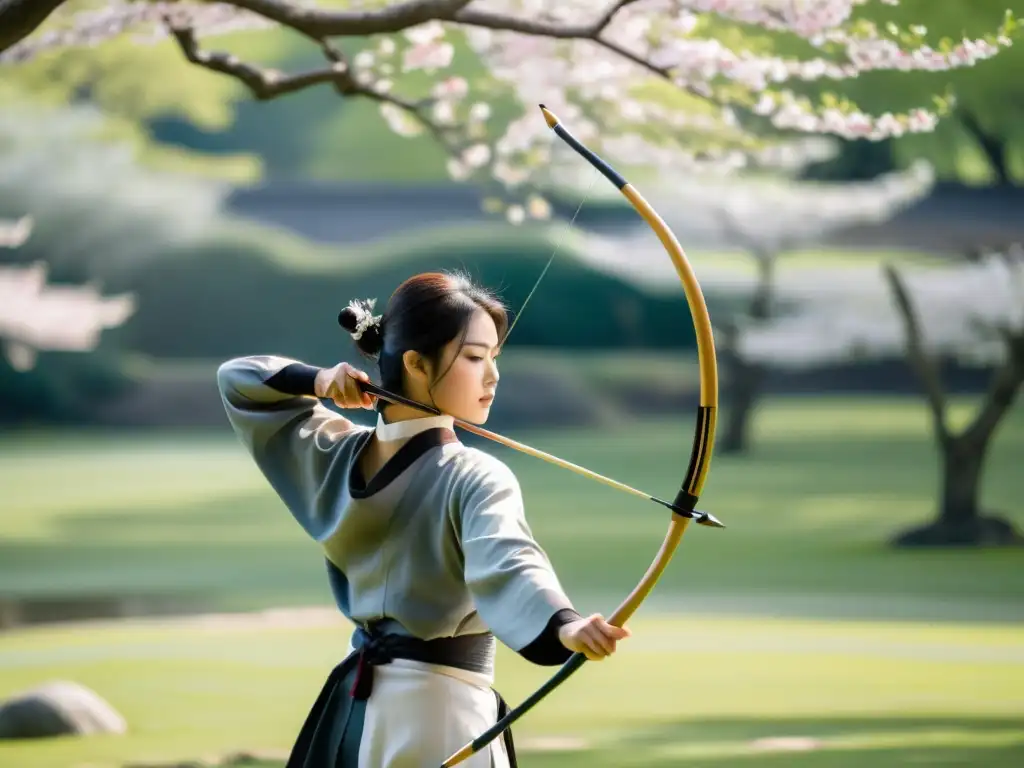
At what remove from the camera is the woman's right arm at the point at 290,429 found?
1.88 meters

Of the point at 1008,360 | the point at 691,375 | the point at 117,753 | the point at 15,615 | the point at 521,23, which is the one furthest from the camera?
the point at 691,375

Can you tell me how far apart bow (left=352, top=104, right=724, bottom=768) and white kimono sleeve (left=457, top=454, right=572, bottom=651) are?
50mm

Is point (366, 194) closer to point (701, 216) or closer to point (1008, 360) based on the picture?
point (701, 216)

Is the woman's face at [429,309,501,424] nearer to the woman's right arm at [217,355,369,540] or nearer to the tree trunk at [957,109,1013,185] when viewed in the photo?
the woman's right arm at [217,355,369,540]

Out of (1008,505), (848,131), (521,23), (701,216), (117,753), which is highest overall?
(521,23)

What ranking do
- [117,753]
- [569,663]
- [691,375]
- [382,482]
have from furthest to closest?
1. [691,375]
2. [117,753]
3. [382,482]
4. [569,663]

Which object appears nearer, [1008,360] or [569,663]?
[569,663]

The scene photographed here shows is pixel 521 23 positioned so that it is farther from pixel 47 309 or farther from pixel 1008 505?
pixel 47 309

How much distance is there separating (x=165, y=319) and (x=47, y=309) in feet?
2.21

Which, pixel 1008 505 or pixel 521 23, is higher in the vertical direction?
pixel 521 23

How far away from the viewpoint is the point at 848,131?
12.6 feet

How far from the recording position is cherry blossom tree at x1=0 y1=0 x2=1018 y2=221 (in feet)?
9.77

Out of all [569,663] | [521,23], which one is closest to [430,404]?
[569,663]

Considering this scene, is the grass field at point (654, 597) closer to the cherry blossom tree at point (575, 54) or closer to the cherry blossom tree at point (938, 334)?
the cherry blossom tree at point (938, 334)
